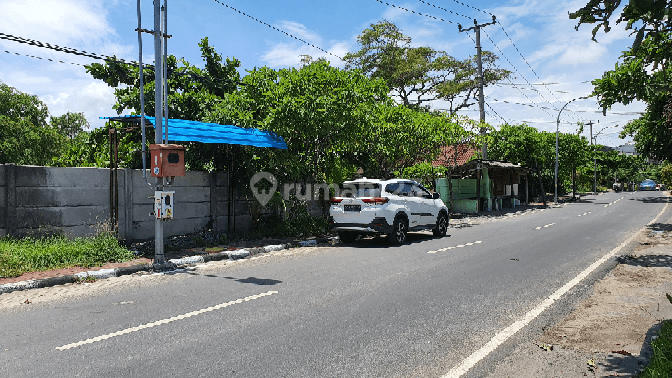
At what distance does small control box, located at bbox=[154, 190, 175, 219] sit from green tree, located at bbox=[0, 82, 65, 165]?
26.8 m

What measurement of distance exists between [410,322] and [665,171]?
6687 cm

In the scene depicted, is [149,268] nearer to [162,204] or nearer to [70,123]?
[162,204]

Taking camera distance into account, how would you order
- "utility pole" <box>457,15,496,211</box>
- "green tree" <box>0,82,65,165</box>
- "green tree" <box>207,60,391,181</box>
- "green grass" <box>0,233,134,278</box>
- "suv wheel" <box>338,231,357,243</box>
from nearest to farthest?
1. "green grass" <box>0,233,134,278</box>
2. "green tree" <box>207,60,391,181</box>
3. "suv wheel" <box>338,231,357,243</box>
4. "utility pole" <box>457,15,496,211</box>
5. "green tree" <box>0,82,65,165</box>

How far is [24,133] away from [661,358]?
125ft

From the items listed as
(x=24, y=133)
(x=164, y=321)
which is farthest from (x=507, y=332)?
(x=24, y=133)

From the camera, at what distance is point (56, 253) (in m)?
9.44

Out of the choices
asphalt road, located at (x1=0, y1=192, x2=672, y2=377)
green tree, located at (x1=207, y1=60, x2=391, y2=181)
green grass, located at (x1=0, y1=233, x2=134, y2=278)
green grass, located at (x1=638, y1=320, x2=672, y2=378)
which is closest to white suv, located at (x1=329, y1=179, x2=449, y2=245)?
green tree, located at (x1=207, y1=60, x2=391, y2=181)

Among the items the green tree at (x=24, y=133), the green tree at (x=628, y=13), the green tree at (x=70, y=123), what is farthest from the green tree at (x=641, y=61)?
the green tree at (x=70, y=123)

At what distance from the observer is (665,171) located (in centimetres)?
5909

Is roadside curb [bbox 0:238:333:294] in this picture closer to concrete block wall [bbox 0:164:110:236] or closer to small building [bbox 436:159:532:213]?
concrete block wall [bbox 0:164:110:236]

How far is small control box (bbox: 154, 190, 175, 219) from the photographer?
9.82 m

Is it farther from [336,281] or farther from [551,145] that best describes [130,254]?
[551,145]

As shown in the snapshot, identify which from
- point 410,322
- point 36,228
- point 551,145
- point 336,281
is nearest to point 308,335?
point 410,322

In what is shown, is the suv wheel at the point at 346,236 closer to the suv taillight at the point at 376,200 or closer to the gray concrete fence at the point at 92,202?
the suv taillight at the point at 376,200
